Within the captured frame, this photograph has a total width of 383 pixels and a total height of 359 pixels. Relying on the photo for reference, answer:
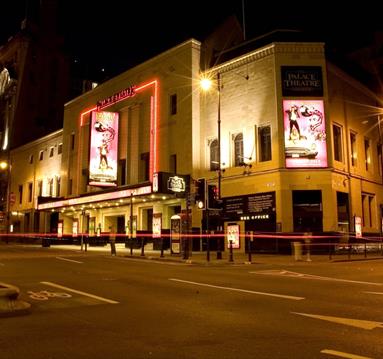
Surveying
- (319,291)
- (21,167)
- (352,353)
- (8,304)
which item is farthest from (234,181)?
(21,167)

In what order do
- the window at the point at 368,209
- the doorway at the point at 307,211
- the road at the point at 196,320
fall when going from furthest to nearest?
the window at the point at 368,209, the doorway at the point at 307,211, the road at the point at 196,320

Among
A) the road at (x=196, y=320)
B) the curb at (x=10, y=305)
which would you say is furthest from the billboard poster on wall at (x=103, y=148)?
the curb at (x=10, y=305)

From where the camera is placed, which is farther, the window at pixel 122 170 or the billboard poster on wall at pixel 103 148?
the window at pixel 122 170

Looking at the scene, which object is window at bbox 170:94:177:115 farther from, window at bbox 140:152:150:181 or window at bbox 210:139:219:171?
window at bbox 210:139:219:171

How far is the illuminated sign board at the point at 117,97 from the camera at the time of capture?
43.8 metres

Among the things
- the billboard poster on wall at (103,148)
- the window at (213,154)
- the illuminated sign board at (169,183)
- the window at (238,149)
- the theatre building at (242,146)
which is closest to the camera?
the theatre building at (242,146)

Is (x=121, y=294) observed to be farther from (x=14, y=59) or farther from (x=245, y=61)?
(x=14, y=59)

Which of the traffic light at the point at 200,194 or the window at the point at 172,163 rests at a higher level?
the window at the point at 172,163

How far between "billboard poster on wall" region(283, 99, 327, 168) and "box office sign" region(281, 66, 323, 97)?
661mm

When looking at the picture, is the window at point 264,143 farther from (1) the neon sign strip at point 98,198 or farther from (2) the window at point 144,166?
(2) the window at point 144,166

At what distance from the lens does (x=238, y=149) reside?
3481cm

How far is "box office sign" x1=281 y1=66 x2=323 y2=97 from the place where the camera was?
3155 centimetres

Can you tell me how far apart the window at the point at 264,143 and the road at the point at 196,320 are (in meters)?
19.1

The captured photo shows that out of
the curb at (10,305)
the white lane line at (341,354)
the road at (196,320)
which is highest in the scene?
the curb at (10,305)
